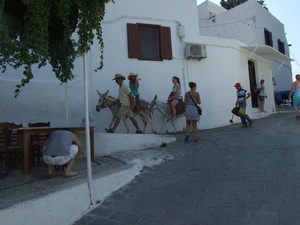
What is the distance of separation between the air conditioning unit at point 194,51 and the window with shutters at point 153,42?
63 centimetres

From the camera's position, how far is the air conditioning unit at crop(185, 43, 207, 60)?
36.8ft

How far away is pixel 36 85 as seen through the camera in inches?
351

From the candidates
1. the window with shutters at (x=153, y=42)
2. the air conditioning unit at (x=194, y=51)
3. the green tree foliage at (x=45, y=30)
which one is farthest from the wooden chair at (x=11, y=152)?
the air conditioning unit at (x=194, y=51)

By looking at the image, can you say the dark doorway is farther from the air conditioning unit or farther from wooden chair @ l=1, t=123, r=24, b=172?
wooden chair @ l=1, t=123, r=24, b=172

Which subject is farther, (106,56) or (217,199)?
(106,56)

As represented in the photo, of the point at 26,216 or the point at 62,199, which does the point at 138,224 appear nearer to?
the point at 62,199

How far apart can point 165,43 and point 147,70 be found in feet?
3.92

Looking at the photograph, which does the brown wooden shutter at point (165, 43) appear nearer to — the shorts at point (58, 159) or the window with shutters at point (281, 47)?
the shorts at point (58, 159)

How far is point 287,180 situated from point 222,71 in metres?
7.87

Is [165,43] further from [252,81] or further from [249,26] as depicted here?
[249,26]

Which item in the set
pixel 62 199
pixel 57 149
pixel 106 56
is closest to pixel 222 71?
pixel 106 56

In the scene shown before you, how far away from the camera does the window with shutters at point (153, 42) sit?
10797 mm

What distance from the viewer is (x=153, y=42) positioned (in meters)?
11.1

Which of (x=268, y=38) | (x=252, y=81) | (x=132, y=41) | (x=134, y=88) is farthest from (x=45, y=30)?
(x=268, y=38)
